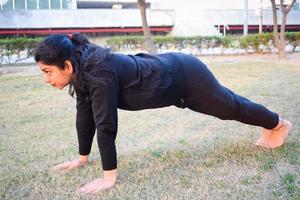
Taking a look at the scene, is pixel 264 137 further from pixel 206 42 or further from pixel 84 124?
pixel 206 42

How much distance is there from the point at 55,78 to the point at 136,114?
2653 mm

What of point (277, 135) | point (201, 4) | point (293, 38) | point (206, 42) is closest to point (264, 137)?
point (277, 135)

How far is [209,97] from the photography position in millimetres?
2893

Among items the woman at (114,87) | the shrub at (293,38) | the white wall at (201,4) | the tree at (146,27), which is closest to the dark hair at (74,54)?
the woman at (114,87)

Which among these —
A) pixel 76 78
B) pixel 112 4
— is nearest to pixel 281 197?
pixel 76 78

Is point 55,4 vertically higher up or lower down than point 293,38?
higher up

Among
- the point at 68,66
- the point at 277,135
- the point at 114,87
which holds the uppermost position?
the point at 68,66

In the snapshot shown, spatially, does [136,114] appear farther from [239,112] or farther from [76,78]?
[76,78]

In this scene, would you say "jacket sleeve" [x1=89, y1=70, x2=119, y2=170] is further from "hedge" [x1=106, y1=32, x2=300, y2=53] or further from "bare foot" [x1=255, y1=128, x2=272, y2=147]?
"hedge" [x1=106, y1=32, x2=300, y2=53]

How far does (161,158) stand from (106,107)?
881 millimetres

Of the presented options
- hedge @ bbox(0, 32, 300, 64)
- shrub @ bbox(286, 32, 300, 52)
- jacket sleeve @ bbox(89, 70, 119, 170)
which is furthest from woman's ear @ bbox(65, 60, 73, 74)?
shrub @ bbox(286, 32, 300, 52)

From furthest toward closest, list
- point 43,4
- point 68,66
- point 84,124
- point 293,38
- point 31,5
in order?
1. point 43,4
2. point 31,5
3. point 293,38
4. point 84,124
5. point 68,66

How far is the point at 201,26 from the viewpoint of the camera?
27938 millimetres

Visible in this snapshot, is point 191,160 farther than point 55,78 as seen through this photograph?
Answer: Yes
